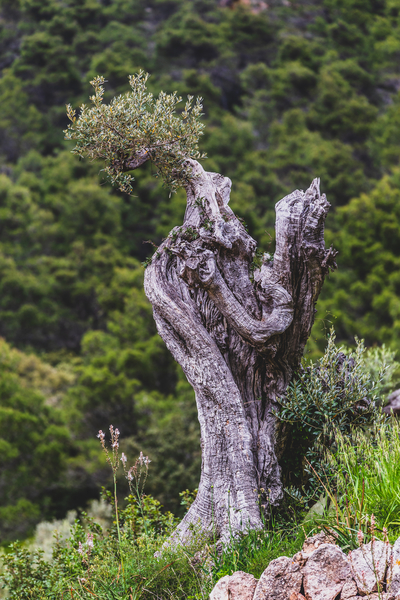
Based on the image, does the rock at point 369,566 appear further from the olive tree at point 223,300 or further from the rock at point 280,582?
the olive tree at point 223,300

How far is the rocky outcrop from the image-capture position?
12.0 feet

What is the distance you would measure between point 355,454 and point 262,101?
4573 centimetres

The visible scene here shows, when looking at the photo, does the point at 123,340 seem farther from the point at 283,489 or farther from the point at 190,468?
the point at 283,489

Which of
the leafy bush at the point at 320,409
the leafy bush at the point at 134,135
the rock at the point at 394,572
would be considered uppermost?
the leafy bush at the point at 134,135

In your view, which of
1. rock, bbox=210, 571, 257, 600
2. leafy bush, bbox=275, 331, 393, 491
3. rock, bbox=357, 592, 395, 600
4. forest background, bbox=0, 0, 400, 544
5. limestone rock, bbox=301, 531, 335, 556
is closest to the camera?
rock, bbox=357, 592, 395, 600

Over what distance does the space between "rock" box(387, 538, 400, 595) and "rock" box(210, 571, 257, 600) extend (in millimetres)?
949

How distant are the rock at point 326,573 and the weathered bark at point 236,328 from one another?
1.52 m

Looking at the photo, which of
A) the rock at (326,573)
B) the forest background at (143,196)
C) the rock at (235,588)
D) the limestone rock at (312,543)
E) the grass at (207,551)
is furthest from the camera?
the forest background at (143,196)

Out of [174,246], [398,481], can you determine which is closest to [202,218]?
[174,246]

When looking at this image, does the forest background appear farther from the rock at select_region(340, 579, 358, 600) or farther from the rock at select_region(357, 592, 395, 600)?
the rock at select_region(357, 592, 395, 600)

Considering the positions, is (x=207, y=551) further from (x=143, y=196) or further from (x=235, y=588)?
(x=143, y=196)

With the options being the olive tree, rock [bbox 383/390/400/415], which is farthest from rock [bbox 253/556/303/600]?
rock [bbox 383/390/400/415]

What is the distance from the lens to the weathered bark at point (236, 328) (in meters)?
5.74

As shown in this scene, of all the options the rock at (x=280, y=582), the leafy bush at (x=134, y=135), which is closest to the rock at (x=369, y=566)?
the rock at (x=280, y=582)
